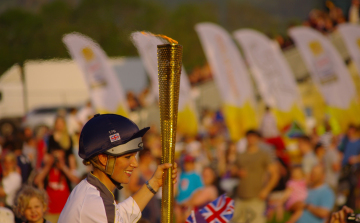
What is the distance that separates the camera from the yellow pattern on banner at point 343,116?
1423cm

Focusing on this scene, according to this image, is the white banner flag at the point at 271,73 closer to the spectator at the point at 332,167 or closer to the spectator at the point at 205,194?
the spectator at the point at 332,167

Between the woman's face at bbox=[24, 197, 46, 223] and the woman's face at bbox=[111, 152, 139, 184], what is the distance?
162 centimetres

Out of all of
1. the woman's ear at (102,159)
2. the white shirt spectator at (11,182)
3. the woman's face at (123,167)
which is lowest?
the white shirt spectator at (11,182)

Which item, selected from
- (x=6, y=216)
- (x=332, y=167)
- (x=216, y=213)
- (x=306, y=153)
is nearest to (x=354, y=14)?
(x=332, y=167)

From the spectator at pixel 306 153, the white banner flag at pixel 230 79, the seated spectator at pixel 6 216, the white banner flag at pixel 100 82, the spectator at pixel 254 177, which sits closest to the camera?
the seated spectator at pixel 6 216

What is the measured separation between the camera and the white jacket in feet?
8.39

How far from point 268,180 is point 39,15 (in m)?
45.5

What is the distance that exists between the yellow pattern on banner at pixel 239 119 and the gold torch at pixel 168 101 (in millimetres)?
11003

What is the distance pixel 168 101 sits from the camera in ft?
9.20

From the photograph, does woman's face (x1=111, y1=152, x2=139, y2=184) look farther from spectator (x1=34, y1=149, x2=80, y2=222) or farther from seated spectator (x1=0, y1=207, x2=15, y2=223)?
spectator (x1=34, y1=149, x2=80, y2=222)

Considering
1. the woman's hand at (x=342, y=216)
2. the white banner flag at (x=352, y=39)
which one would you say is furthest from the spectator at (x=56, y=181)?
the white banner flag at (x=352, y=39)

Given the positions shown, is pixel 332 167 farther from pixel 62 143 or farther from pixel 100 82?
pixel 100 82

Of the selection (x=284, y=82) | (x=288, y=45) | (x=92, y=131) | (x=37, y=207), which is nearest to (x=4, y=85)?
(x=284, y=82)

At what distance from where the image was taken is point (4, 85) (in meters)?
17.5
